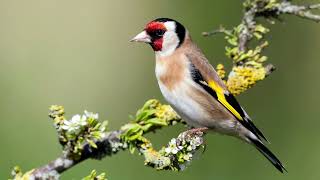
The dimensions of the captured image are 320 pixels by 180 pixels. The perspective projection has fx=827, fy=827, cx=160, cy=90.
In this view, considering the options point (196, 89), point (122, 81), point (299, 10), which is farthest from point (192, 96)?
point (122, 81)

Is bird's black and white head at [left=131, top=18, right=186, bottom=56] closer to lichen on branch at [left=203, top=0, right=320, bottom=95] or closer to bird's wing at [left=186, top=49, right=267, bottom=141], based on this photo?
bird's wing at [left=186, top=49, right=267, bottom=141]

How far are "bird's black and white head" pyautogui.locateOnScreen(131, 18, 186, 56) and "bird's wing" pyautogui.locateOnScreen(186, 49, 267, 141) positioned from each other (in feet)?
0.25

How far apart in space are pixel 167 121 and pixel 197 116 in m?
0.19

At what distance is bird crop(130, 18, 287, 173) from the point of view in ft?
8.39

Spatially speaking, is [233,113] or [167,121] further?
[233,113]

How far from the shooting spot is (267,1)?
2.59 metres

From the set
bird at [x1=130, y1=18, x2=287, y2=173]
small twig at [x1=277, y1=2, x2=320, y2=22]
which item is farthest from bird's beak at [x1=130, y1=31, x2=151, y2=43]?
small twig at [x1=277, y1=2, x2=320, y2=22]

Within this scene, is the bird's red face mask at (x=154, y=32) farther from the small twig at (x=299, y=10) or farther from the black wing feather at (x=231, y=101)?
the small twig at (x=299, y=10)

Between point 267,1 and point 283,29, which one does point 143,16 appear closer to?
point 283,29

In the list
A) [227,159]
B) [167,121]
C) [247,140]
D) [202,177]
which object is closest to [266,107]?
[227,159]

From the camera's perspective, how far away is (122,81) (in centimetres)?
468

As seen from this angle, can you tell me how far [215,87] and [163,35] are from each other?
11.1 inches

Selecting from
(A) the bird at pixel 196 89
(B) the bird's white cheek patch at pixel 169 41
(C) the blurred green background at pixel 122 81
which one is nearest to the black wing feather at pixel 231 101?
(A) the bird at pixel 196 89

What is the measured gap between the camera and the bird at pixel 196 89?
256cm
